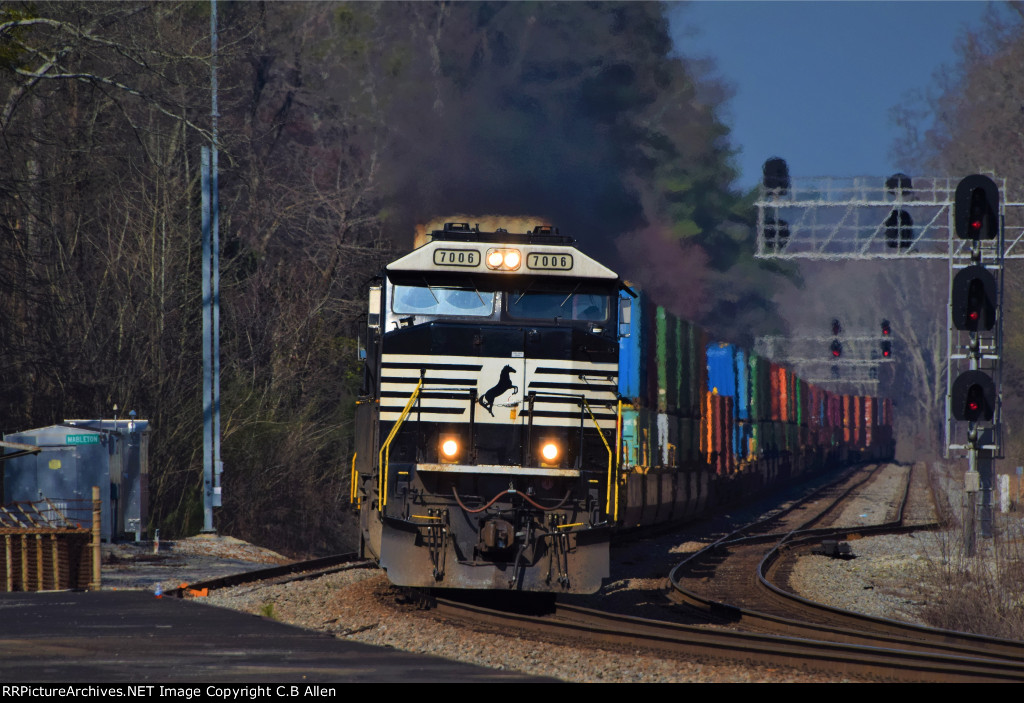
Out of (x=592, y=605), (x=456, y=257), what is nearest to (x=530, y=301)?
(x=456, y=257)

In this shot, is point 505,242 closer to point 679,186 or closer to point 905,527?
point 905,527

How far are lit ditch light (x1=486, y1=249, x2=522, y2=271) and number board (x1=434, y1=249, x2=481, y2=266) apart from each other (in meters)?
0.14

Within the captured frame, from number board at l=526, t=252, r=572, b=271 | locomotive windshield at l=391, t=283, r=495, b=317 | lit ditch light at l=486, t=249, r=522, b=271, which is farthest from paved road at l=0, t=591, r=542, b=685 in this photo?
number board at l=526, t=252, r=572, b=271

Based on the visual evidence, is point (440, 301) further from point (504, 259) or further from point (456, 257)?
A: point (504, 259)

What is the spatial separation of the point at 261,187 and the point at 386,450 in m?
27.1

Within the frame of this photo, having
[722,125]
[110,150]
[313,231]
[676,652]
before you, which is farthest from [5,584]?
[722,125]

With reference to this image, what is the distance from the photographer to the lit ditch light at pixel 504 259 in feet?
44.1

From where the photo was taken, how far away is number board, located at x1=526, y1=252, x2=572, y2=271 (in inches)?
527

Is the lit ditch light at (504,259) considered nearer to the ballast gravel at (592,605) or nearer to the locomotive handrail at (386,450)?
the locomotive handrail at (386,450)

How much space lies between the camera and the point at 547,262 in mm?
13414

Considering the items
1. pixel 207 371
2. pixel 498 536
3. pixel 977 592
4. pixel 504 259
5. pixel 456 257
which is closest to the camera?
pixel 498 536

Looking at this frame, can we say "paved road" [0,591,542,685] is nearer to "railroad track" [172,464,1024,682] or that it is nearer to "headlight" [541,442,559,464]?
"railroad track" [172,464,1024,682]

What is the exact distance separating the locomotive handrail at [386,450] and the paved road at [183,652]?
1.57 m

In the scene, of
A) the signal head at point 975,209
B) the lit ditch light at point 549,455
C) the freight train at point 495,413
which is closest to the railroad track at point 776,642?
the freight train at point 495,413
